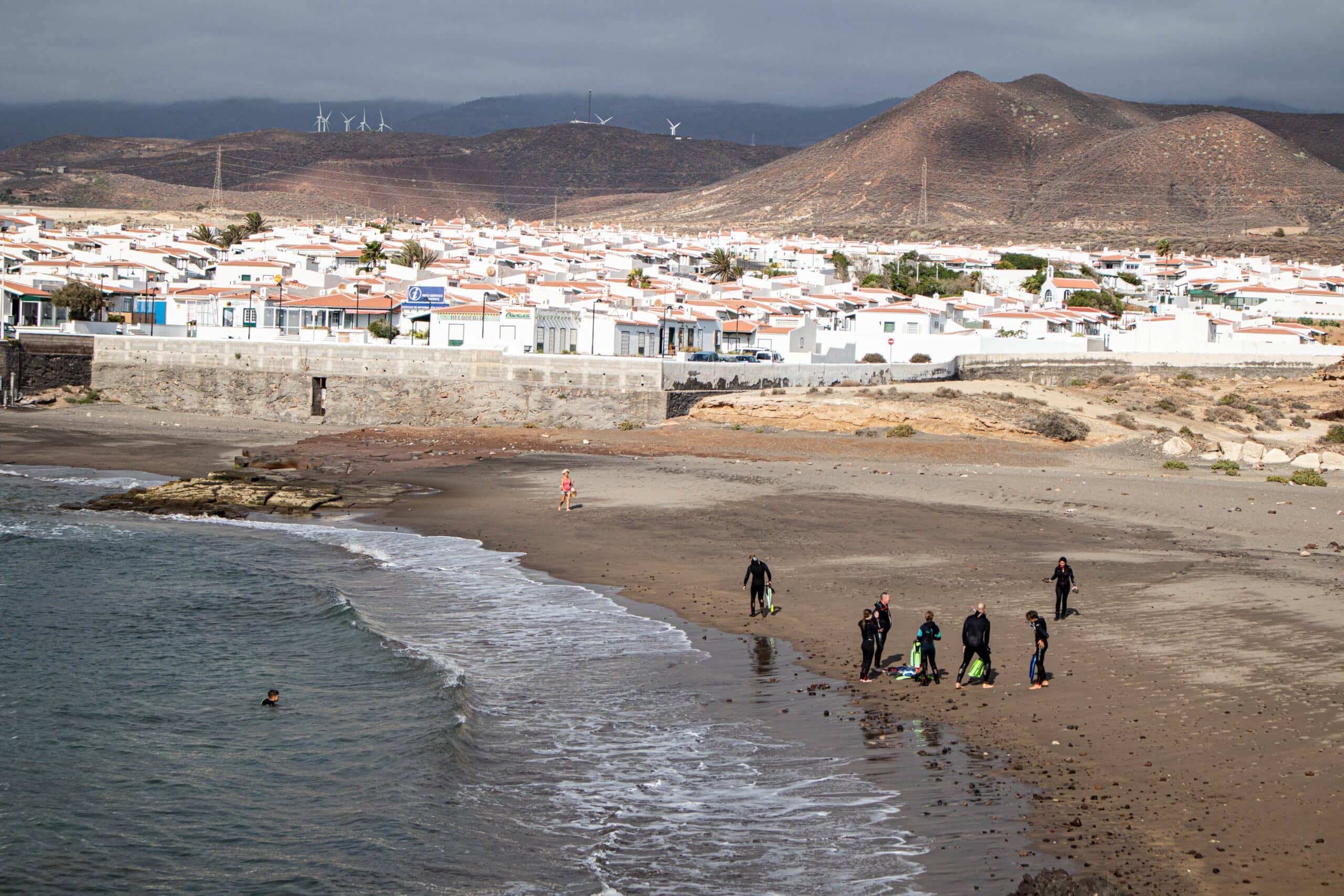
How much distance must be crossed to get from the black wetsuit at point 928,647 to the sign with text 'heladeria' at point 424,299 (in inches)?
1942

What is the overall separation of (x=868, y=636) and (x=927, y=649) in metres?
0.82

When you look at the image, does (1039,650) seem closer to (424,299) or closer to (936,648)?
(936,648)

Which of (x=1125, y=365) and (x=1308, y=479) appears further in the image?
(x=1125, y=365)

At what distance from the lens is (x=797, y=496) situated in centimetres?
3428

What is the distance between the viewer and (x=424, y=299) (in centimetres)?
6450

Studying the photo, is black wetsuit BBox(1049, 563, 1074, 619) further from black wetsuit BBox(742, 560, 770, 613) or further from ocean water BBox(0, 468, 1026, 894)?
ocean water BBox(0, 468, 1026, 894)

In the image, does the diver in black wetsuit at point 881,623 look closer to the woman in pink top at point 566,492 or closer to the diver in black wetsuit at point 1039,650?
the diver in black wetsuit at point 1039,650

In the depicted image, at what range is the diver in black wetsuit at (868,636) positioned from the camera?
688 inches

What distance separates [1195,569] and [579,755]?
541 inches

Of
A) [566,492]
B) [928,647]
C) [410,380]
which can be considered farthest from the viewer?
[410,380]

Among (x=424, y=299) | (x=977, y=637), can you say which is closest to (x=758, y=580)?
(x=977, y=637)

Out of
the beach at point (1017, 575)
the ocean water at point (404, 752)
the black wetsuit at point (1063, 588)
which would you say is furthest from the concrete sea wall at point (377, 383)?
the black wetsuit at point (1063, 588)

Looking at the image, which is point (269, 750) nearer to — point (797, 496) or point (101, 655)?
point (101, 655)

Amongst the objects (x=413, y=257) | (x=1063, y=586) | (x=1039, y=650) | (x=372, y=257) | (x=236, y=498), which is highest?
(x=413, y=257)
